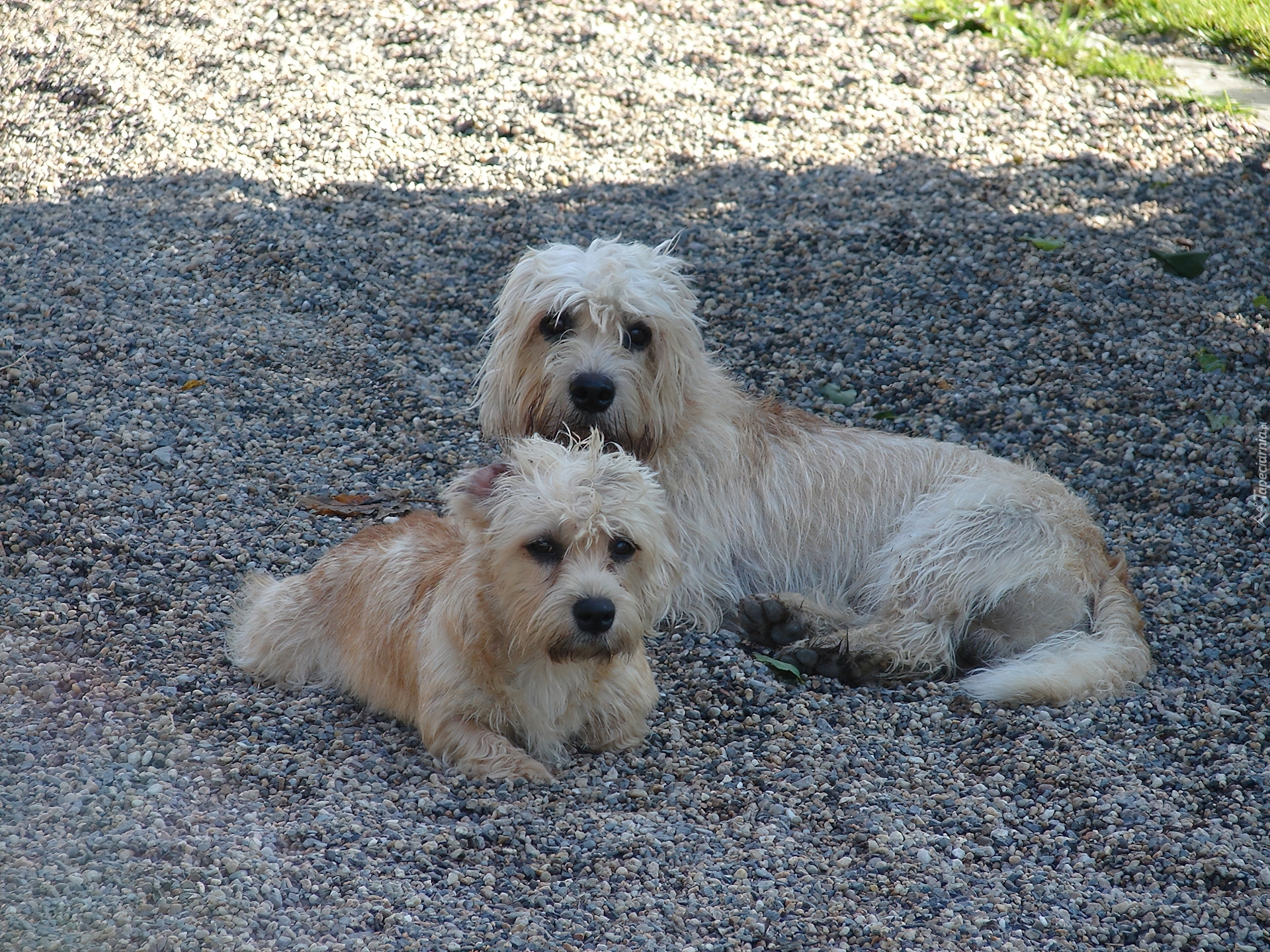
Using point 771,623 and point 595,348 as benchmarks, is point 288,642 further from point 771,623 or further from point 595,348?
point 771,623

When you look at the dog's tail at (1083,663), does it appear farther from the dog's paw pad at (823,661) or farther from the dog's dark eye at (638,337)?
the dog's dark eye at (638,337)

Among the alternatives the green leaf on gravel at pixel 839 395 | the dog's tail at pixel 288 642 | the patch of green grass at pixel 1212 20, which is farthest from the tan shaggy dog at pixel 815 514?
the patch of green grass at pixel 1212 20

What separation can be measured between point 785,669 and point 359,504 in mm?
2515

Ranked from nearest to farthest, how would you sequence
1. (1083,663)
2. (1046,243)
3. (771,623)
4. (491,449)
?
1. (1083,663)
2. (771,623)
3. (491,449)
4. (1046,243)

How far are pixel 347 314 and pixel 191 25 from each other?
4835 millimetres

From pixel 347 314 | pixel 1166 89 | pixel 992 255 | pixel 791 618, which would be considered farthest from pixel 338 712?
pixel 1166 89

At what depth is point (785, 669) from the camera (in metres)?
5.39

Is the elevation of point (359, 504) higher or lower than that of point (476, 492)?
lower

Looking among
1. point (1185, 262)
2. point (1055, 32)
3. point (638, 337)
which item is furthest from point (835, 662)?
point (1055, 32)

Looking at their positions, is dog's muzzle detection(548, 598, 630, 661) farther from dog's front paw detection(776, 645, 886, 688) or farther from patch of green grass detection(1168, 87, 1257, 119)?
patch of green grass detection(1168, 87, 1257, 119)

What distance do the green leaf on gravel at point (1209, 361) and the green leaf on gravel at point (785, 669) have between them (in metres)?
3.74

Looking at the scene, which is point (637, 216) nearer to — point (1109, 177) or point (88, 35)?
point (1109, 177)

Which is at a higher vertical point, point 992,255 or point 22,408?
point 992,255

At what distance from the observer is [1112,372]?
7383mm
